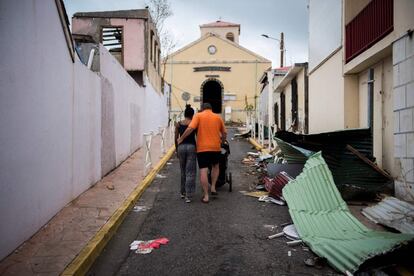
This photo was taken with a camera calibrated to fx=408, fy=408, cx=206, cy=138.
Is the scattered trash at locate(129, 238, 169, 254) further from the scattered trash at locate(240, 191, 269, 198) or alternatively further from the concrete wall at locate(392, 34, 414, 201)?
the concrete wall at locate(392, 34, 414, 201)

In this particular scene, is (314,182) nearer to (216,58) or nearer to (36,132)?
(36,132)

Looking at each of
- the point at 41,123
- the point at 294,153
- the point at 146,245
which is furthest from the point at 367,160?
the point at 41,123

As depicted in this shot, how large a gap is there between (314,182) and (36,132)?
4194 mm

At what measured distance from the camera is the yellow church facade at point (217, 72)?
3956 centimetres

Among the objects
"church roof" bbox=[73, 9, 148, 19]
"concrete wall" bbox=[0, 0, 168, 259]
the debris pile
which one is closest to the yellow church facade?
"church roof" bbox=[73, 9, 148, 19]

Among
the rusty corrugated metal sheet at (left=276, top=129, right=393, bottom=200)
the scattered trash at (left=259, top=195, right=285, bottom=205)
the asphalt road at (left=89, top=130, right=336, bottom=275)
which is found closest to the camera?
the asphalt road at (left=89, top=130, right=336, bottom=275)

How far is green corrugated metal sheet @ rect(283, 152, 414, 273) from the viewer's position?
14.1 ft

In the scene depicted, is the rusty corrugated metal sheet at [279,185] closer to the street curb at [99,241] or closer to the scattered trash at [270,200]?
the scattered trash at [270,200]

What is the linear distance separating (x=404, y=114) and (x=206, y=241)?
4472mm

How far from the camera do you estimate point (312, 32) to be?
15.4m

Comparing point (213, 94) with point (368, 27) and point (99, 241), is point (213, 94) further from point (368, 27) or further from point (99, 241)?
point (99, 241)

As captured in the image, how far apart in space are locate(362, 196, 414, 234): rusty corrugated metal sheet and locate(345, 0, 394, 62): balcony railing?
146 inches

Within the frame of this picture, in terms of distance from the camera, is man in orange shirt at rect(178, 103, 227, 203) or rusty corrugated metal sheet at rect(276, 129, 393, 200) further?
man in orange shirt at rect(178, 103, 227, 203)

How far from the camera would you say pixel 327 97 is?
522 inches
